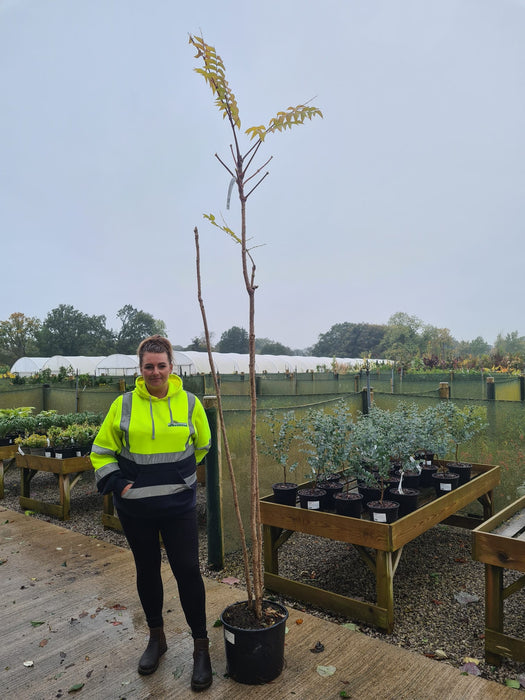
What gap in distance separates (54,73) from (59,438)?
26038mm

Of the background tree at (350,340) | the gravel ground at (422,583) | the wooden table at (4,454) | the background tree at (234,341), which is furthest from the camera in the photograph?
the background tree at (234,341)

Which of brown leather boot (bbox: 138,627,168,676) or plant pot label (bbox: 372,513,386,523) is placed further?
plant pot label (bbox: 372,513,386,523)

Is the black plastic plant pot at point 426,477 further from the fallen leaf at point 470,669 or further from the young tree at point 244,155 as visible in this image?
the young tree at point 244,155

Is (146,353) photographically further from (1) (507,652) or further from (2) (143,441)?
(1) (507,652)

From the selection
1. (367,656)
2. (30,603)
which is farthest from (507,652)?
(30,603)

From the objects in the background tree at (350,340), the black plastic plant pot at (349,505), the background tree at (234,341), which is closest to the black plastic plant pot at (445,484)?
the black plastic plant pot at (349,505)

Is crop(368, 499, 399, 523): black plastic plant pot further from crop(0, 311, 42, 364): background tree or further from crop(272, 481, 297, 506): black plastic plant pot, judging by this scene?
crop(0, 311, 42, 364): background tree

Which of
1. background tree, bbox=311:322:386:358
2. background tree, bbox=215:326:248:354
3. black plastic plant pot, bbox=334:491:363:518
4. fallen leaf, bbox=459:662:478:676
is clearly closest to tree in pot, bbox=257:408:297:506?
black plastic plant pot, bbox=334:491:363:518

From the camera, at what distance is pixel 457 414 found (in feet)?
14.6

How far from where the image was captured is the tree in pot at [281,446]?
11.3ft

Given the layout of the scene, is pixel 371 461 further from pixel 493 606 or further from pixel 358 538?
pixel 493 606

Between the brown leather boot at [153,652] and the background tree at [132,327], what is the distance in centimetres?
6283

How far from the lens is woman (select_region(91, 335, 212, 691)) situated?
7.17ft

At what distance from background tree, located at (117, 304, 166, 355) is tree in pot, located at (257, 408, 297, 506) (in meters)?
61.2
